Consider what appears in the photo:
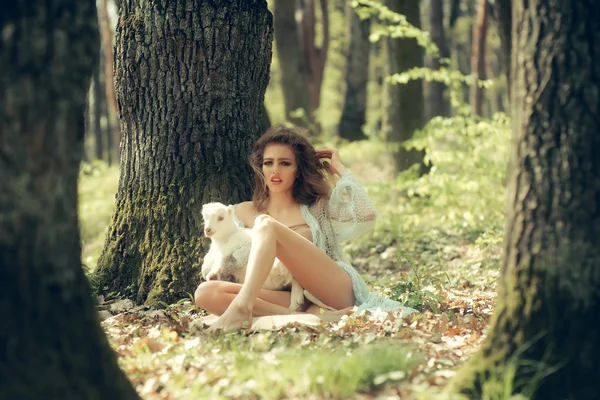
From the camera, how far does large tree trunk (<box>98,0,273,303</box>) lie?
5695 mm

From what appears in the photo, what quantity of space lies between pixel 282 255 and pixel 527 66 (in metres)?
2.48

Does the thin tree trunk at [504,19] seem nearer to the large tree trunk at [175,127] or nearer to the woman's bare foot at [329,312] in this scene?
the large tree trunk at [175,127]

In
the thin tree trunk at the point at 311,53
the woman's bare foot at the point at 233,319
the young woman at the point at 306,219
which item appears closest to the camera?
the woman's bare foot at the point at 233,319

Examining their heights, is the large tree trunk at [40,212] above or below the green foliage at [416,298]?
above

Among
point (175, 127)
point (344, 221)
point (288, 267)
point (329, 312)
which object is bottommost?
point (329, 312)

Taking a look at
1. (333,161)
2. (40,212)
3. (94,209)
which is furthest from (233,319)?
(94,209)

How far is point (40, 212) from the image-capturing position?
8.69 feet

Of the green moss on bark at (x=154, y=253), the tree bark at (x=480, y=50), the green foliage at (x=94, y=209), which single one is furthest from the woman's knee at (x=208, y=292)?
the tree bark at (x=480, y=50)

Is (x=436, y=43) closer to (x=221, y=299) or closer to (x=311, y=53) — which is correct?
(x=311, y=53)

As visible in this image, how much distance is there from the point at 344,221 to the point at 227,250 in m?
1.03

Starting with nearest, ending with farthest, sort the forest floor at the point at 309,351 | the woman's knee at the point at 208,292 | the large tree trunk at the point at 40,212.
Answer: the large tree trunk at the point at 40,212 < the forest floor at the point at 309,351 < the woman's knee at the point at 208,292

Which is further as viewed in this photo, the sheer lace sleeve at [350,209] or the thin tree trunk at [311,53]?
the thin tree trunk at [311,53]

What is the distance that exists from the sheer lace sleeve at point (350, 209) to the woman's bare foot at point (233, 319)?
1314mm

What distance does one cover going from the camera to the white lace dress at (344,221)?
545 cm
